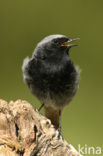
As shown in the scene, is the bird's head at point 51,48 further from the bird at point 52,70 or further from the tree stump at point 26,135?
the tree stump at point 26,135

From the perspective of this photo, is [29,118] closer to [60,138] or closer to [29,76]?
[60,138]

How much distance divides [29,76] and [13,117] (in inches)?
23.2

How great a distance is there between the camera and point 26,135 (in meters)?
2.23

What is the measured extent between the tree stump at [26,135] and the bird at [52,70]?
37cm

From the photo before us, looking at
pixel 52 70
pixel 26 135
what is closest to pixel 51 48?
pixel 52 70

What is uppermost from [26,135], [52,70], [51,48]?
[51,48]

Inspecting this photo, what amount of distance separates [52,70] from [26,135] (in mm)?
675

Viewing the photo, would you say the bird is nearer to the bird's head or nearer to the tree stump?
the bird's head

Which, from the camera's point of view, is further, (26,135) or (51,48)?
(51,48)

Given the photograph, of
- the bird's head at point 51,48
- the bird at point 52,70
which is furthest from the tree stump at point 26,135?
the bird's head at point 51,48

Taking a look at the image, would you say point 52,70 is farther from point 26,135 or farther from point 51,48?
point 26,135

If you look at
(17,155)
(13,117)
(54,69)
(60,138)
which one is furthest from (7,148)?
(54,69)

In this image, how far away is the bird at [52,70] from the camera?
2.76 meters

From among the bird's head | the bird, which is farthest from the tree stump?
the bird's head
